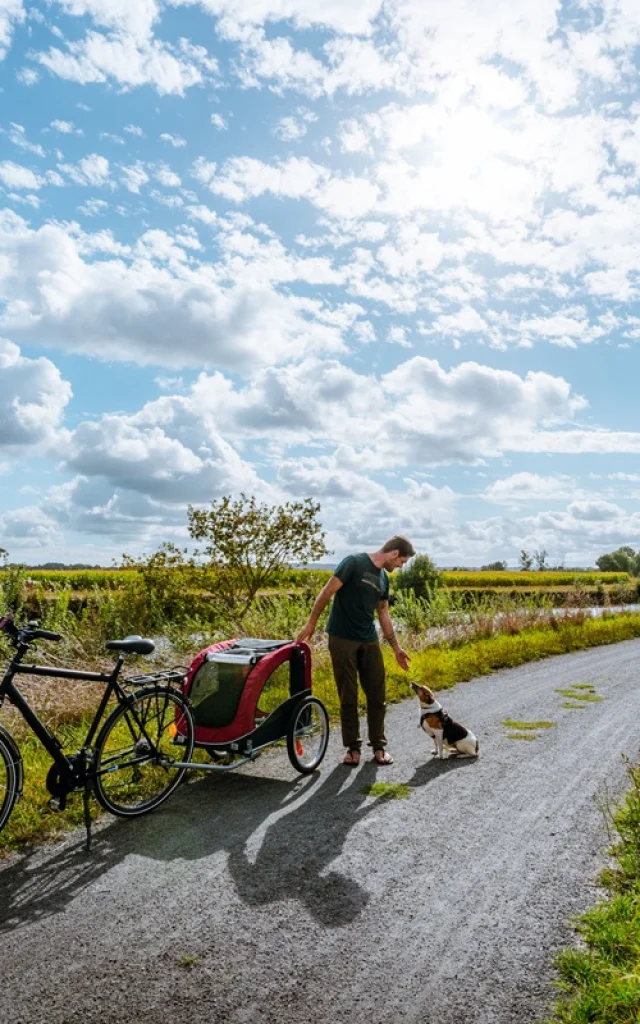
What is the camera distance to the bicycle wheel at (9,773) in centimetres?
493

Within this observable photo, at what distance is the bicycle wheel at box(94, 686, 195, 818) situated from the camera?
5.55 meters

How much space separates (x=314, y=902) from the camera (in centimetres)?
435

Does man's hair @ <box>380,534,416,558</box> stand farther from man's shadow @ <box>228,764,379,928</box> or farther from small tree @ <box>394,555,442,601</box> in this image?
small tree @ <box>394,555,442,601</box>

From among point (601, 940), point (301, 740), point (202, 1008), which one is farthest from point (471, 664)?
point (202, 1008)

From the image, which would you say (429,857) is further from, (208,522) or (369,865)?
(208,522)

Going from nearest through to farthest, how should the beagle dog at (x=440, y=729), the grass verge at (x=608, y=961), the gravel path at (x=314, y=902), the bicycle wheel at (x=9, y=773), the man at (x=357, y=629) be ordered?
the grass verge at (x=608, y=961)
the gravel path at (x=314, y=902)
the bicycle wheel at (x=9, y=773)
the man at (x=357, y=629)
the beagle dog at (x=440, y=729)

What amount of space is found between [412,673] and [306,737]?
464 centimetres

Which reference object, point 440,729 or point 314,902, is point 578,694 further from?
point 314,902

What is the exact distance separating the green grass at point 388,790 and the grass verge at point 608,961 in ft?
5.90

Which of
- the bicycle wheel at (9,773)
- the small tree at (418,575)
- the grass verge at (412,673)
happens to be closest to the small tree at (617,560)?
the small tree at (418,575)

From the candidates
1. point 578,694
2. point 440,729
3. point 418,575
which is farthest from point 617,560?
point 440,729

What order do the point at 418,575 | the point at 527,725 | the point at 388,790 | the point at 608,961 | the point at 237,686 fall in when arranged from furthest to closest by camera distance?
1. the point at 418,575
2. the point at 527,725
3. the point at 237,686
4. the point at 388,790
5. the point at 608,961

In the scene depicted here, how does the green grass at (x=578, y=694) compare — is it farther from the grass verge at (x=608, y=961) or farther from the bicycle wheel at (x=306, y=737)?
the grass verge at (x=608, y=961)

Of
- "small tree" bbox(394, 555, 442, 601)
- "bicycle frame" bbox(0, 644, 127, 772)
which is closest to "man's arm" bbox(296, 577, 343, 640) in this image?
"bicycle frame" bbox(0, 644, 127, 772)
